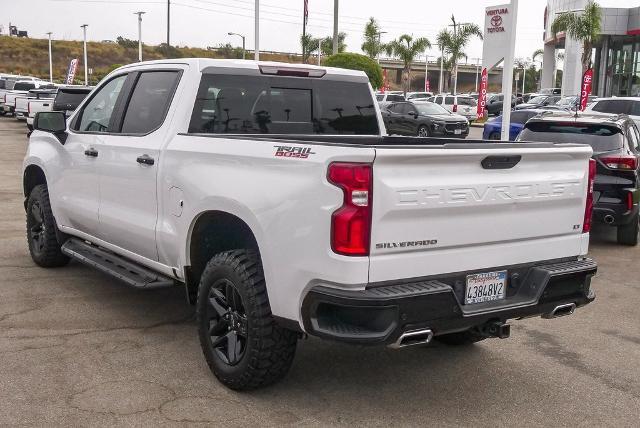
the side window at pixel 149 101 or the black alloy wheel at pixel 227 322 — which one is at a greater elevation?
the side window at pixel 149 101

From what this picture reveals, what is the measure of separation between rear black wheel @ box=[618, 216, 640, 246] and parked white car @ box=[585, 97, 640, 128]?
11743mm

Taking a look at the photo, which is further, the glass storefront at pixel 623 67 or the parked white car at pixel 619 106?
the glass storefront at pixel 623 67

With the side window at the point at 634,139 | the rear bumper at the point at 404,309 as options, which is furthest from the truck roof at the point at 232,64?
the side window at the point at 634,139

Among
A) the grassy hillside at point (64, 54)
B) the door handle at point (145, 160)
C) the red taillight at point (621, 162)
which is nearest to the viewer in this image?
the door handle at point (145, 160)

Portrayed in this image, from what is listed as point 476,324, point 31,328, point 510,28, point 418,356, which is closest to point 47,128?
point 31,328

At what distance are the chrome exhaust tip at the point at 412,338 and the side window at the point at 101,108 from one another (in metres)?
3.31

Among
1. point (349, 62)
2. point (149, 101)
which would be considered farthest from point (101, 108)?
point (349, 62)

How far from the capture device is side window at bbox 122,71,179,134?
17.1ft

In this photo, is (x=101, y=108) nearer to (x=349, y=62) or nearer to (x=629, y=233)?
(x=629, y=233)

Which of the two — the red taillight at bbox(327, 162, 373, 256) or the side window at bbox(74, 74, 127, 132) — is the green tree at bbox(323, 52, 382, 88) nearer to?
the side window at bbox(74, 74, 127, 132)

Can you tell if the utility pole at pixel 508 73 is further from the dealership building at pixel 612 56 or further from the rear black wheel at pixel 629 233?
the dealership building at pixel 612 56

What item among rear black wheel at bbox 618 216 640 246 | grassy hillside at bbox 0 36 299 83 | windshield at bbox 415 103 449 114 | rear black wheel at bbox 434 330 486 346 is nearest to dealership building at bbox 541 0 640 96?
windshield at bbox 415 103 449 114

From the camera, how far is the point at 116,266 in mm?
5590

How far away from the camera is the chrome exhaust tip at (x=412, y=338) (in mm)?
3629
